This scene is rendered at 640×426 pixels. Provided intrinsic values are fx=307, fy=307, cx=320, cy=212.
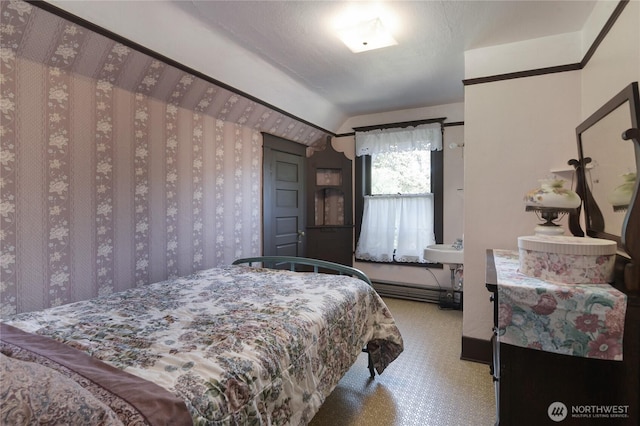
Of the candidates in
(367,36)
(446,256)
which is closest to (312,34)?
(367,36)

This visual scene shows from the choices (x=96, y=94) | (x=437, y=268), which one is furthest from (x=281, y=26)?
(x=437, y=268)

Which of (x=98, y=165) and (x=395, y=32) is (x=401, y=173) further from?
(x=98, y=165)

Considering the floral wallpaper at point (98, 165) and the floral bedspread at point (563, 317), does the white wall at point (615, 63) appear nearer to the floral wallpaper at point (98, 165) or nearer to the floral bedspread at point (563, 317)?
the floral bedspread at point (563, 317)

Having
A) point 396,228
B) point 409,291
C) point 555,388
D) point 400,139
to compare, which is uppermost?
point 400,139

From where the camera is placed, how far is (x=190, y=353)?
3.55 feet

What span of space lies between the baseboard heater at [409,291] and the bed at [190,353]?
2.06m

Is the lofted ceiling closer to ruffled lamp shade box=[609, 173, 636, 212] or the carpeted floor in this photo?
ruffled lamp shade box=[609, 173, 636, 212]

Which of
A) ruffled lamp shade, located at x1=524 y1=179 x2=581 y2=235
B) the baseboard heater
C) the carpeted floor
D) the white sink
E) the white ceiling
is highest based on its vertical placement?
the white ceiling

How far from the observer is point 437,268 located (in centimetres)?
405

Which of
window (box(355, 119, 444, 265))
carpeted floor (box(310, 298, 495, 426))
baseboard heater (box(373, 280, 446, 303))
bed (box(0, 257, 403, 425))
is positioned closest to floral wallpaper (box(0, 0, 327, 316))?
bed (box(0, 257, 403, 425))

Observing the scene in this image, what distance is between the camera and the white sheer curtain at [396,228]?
13.4 feet

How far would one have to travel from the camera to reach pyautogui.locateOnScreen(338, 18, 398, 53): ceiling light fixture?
6.92ft

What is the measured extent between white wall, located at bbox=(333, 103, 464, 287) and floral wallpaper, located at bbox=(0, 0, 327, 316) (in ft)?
7.01

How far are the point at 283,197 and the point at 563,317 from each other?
3.08 metres
